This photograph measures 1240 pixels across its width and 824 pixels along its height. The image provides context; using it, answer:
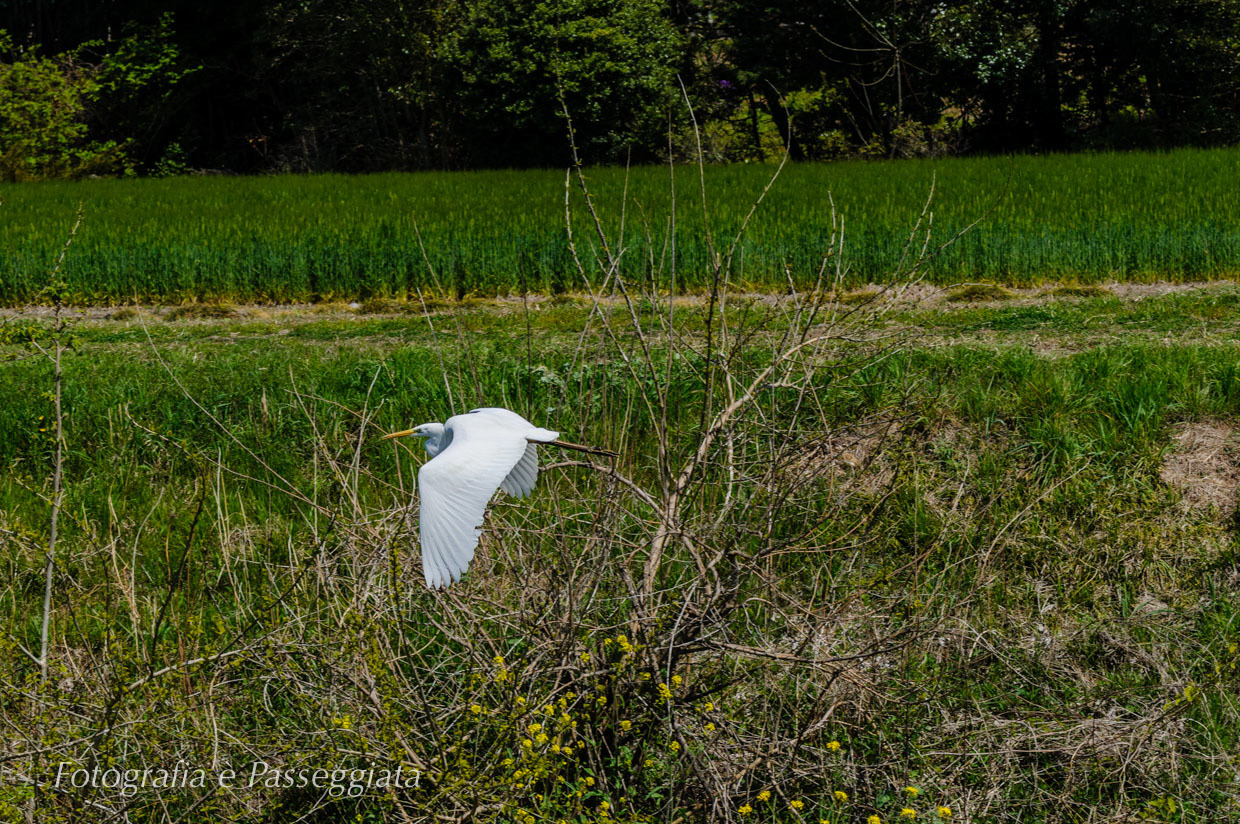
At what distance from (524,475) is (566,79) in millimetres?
15106

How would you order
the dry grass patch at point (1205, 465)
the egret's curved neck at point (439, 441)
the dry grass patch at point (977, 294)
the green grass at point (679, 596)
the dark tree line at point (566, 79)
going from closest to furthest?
the egret's curved neck at point (439, 441), the green grass at point (679, 596), the dry grass patch at point (1205, 465), the dry grass patch at point (977, 294), the dark tree line at point (566, 79)

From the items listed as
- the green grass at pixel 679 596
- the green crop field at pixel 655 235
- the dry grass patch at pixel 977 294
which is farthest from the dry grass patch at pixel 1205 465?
the dry grass patch at pixel 977 294

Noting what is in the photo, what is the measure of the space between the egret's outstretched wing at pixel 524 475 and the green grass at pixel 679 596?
0.82ft

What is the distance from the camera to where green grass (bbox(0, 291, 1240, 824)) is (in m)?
3.11

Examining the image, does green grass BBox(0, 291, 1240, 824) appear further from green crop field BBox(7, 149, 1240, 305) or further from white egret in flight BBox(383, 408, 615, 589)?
green crop field BBox(7, 149, 1240, 305)

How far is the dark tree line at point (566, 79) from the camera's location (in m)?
17.2

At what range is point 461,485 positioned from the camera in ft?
7.28

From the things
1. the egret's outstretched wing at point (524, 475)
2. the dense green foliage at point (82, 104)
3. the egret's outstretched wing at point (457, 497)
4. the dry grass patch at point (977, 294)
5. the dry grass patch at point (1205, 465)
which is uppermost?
the dense green foliage at point (82, 104)

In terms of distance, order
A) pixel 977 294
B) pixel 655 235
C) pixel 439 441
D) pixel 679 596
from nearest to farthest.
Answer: pixel 439 441, pixel 679 596, pixel 977 294, pixel 655 235

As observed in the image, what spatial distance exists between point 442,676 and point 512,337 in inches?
137

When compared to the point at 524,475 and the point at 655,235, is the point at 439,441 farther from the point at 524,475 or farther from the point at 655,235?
the point at 655,235

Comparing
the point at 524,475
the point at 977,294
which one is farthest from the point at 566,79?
the point at 524,475

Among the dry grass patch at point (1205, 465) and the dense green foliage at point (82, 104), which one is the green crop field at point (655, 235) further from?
the dense green foliage at point (82, 104)

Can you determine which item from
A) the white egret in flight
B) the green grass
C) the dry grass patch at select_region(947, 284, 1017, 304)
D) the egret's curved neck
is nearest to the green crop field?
the dry grass patch at select_region(947, 284, 1017, 304)
